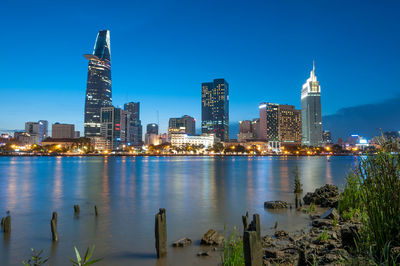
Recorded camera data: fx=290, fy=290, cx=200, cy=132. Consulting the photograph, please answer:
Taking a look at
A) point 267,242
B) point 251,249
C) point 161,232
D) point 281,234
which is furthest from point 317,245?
point 251,249

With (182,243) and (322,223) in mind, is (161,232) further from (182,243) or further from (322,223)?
(322,223)

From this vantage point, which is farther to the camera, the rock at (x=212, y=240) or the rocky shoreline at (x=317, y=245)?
the rock at (x=212, y=240)

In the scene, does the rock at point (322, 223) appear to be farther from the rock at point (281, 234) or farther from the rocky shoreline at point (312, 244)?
the rock at point (281, 234)

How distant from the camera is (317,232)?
44.1 ft

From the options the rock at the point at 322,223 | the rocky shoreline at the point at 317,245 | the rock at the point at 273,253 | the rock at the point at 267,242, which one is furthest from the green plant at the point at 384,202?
the rock at the point at 322,223

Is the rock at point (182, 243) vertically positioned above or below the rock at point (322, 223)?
below

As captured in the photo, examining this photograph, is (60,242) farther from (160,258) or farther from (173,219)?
(173,219)

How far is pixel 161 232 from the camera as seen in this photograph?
35.2 feet

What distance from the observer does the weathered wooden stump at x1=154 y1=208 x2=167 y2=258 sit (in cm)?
1041

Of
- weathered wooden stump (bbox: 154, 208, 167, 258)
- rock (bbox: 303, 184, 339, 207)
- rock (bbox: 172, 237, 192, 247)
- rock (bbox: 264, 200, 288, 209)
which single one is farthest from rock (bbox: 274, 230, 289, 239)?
rock (bbox: 303, 184, 339, 207)

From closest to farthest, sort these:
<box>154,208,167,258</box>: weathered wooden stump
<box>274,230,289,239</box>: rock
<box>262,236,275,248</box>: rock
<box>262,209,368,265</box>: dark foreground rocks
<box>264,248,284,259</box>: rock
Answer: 1. <box>262,209,368,265</box>: dark foreground rocks
2. <box>264,248,284,259</box>: rock
3. <box>154,208,167,258</box>: weathered wooden stump
4. <box>262,236,275,248</box>: rock
5. <box>274,230,289,239</box>: rock

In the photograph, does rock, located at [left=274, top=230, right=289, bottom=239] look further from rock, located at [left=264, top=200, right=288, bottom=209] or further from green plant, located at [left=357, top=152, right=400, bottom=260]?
rock, located at [left=264, top=200, right=288, bottom=209]

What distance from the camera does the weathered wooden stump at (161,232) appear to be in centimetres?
1041

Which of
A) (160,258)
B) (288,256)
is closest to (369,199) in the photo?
(288,256)
